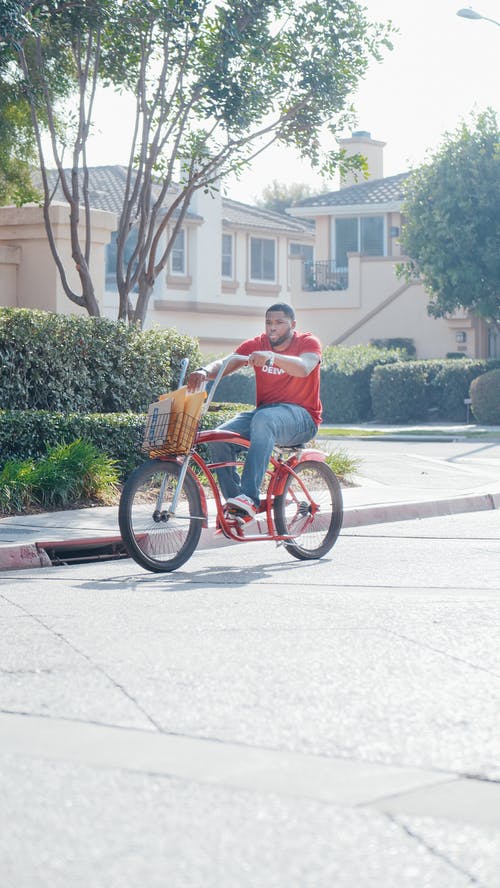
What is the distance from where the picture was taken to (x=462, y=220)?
34.8 metres

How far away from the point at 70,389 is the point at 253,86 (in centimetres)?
469

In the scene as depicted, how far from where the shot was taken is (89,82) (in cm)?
1864

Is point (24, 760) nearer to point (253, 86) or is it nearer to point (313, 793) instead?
point (313, 793)

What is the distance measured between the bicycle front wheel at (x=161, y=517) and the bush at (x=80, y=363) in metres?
5.46

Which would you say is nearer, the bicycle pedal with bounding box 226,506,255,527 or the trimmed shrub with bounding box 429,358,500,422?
the bicycle pedal with bounding box 226,506,255,527

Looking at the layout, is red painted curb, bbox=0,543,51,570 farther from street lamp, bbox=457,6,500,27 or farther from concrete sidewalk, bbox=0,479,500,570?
street lamp, bbox=457,6,500,27

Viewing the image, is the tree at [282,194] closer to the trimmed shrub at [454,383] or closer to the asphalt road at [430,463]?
the trimmed shrub at [454,383]

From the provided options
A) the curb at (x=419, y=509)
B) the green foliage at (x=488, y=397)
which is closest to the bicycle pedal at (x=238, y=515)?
the curb at (x=419, y=509)

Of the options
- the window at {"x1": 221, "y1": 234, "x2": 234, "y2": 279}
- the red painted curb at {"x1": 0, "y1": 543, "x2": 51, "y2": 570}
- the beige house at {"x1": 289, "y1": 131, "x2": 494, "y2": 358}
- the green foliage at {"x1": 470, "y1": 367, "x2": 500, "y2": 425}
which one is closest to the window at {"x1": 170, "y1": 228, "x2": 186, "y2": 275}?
the window at {"x1": 221, "y1": 234, "x2": 234, "y2": 279}

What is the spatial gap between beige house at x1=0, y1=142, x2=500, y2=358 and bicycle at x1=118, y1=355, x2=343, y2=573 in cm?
3074

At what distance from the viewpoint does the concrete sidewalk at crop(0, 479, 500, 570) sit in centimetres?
927

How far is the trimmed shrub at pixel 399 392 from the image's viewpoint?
34812 millimetres

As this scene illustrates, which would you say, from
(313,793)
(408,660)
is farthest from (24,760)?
(408,660)

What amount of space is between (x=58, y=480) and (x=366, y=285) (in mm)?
33383
